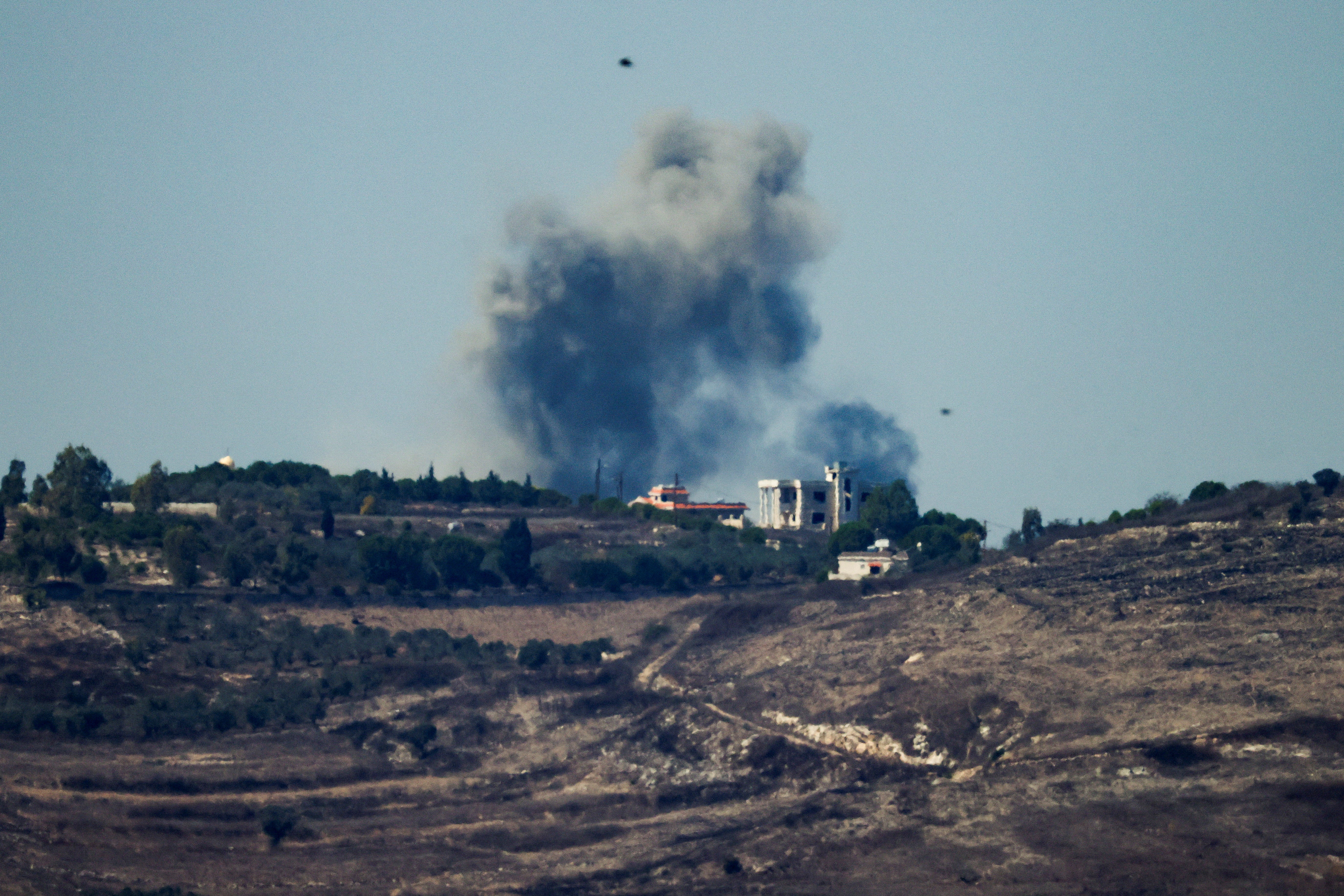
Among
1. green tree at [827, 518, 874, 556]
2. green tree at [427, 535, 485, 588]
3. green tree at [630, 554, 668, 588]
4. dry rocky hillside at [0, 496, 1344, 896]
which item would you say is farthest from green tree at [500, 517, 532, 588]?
dry rocky hillside at [0, 496, 1344, 896]

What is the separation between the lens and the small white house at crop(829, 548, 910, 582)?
10306 centimetres

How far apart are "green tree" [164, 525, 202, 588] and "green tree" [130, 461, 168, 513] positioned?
18.5m

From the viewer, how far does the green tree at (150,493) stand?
11106 centimetres

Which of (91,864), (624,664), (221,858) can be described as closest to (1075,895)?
(221,858)

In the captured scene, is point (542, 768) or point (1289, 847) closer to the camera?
point (1289, 847)

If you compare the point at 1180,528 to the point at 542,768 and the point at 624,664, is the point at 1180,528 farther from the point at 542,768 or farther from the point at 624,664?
the point at 542,768

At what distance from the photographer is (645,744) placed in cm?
6262

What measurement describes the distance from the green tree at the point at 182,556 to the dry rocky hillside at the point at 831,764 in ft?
39.2

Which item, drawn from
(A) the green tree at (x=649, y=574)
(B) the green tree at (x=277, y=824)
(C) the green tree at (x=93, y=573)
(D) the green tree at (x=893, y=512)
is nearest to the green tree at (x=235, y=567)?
(C) the green tree at (x=93, y=573)

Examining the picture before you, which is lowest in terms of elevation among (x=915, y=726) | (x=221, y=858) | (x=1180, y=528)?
(x=221, y=858)

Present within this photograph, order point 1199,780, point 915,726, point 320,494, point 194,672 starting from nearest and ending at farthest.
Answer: point 1199,780, point 915,726, point 194,672, point 320,494

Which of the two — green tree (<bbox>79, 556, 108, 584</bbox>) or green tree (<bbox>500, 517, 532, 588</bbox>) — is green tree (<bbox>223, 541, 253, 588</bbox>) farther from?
green tree (<bbox>500, 517, 532, 588</bbox>)

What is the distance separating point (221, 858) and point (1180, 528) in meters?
53.5

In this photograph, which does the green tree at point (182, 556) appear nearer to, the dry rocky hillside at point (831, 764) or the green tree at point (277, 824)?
the dry rocky hillside at point (831, 764)
